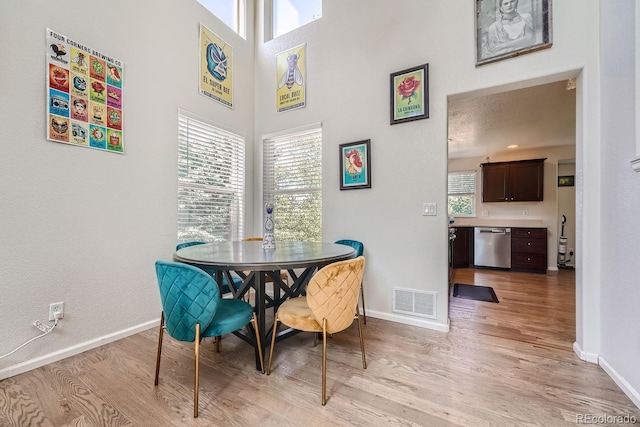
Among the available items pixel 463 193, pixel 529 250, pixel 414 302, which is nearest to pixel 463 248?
pixel 529 250

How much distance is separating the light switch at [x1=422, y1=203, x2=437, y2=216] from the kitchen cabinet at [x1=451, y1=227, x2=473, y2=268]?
3519 millimetres

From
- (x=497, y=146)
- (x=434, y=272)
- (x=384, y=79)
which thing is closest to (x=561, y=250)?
(x=497, y=146)

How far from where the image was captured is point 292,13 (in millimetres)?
3607

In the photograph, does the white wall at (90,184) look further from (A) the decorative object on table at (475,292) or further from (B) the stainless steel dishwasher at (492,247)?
(B) the stainless steel dishwasher at (492,247)

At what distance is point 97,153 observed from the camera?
2145 mm

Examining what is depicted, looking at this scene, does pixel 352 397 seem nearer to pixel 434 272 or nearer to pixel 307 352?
pixel 307 352

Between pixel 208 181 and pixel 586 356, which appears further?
pixel 208 181

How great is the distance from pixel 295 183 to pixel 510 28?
8.35 feet

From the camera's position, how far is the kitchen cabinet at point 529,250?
4.96m

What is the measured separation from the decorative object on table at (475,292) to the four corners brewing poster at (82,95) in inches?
166

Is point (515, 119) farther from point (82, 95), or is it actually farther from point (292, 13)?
point (82, 95)

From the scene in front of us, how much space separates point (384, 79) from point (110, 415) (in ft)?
10.9

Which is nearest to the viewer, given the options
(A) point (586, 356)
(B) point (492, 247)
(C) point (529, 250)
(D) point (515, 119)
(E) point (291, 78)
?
(A) point (586, 356)

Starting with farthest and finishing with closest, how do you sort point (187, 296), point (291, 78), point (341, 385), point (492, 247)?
point (492, 247) < point (291, 78) < point (341, 385) < point (187, 296)
